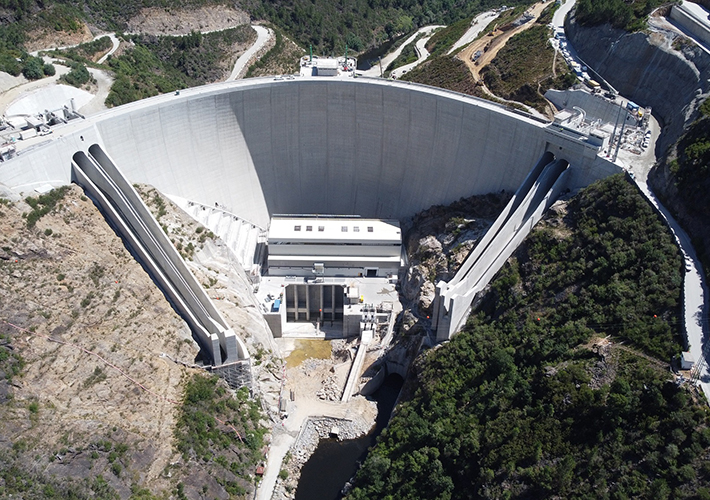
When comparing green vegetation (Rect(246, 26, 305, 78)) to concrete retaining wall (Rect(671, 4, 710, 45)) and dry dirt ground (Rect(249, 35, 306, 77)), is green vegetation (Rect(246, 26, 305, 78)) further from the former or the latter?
concrete retaining wall (Rect(671, 4, 710, 45))

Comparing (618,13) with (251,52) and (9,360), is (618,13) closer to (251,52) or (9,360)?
(251,52)

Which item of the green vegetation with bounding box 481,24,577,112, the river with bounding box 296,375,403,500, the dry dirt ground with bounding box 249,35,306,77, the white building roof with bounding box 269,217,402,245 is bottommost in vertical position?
the river with bounding box 296,375,403,500

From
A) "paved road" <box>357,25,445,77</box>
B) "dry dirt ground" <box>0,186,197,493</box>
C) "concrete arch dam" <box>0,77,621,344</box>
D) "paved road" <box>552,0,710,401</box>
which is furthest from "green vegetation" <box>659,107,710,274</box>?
"paved road" <box>357,25,445,77</box>

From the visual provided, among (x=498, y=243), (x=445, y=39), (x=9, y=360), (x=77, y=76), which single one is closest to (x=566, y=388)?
(x=498, y=243)

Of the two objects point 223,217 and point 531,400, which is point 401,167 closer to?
point 223,217

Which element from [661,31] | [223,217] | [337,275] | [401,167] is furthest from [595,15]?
[223,217]

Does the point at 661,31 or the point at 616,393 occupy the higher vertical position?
the point at 661,31

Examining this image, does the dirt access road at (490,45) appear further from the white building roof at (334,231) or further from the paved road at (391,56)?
the white building roof at (334,231)
